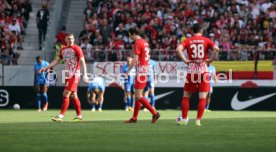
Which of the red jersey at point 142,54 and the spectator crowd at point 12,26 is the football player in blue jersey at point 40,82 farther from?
the red jersey at point 142,54

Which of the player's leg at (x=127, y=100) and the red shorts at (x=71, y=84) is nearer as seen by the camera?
the red shorts at (x=71, y=84)

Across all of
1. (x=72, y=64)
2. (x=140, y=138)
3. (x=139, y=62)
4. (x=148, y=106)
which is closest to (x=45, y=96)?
(x=72, y=64)

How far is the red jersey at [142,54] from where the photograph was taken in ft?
66.1

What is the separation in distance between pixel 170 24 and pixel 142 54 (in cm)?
1706

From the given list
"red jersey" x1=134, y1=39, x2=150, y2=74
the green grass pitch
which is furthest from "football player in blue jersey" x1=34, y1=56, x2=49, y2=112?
the green grass pitch

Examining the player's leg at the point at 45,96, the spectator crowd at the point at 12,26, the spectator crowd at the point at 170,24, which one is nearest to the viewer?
the player's leg at the point at 45,96

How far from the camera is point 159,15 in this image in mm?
38188

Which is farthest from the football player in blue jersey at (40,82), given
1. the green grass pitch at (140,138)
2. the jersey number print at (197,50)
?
the jersey number print at (197,50)

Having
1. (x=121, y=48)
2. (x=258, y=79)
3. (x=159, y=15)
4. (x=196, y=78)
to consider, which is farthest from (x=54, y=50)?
(x=196, y=78)

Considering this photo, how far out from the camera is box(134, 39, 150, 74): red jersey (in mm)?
20156

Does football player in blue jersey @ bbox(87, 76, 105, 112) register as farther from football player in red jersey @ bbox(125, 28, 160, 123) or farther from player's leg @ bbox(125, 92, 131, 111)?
football player in red jersey @ bbox(125, 28, 160, 123)

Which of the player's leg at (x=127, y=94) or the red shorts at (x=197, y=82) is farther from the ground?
the red shorts at (x=197, y=82)

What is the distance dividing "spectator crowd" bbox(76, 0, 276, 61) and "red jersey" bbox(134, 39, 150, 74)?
44.6ft

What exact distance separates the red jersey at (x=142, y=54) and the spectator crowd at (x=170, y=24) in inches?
535
